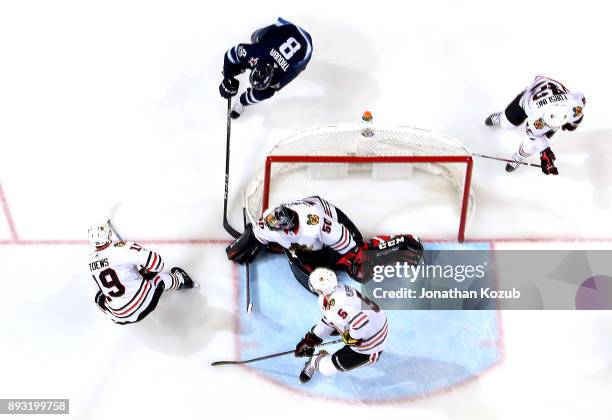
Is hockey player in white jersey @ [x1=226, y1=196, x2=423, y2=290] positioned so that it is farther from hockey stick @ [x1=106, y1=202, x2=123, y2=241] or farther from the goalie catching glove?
hockey stick @ [x1=106, y1=202, x2=123, y2=241]

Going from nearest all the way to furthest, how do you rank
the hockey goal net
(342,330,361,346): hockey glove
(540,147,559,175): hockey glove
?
(342,330,361,346): hockey glove → the hockey goal net → (540,147,559,175): hockey glove

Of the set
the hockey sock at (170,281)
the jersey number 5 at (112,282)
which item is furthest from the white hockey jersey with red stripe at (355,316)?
the jersey number 5 at (112,282)

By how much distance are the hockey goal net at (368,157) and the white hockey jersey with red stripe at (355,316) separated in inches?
33.9

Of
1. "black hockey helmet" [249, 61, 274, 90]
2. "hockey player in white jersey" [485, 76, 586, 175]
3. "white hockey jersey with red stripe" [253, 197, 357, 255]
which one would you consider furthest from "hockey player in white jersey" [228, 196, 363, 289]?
"hockey player in white jersey" [485, 76, 586, 175]

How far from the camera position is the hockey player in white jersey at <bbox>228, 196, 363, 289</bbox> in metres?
4.69

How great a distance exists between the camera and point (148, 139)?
555 cm

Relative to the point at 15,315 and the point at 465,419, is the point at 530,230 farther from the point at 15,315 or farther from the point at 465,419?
the point at 15,315

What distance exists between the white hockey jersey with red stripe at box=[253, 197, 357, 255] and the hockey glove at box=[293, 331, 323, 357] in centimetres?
50

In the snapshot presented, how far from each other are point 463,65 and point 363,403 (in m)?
2.37

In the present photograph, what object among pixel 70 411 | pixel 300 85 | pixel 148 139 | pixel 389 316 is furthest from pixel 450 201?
pixel 70 411

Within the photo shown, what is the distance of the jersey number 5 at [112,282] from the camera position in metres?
4.57

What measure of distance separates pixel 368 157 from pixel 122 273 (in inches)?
58.5

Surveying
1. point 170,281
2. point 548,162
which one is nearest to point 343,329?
point 170,281

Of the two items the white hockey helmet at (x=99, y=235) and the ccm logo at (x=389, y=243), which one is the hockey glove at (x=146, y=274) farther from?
the ccm logo at (x=389, y=243)
